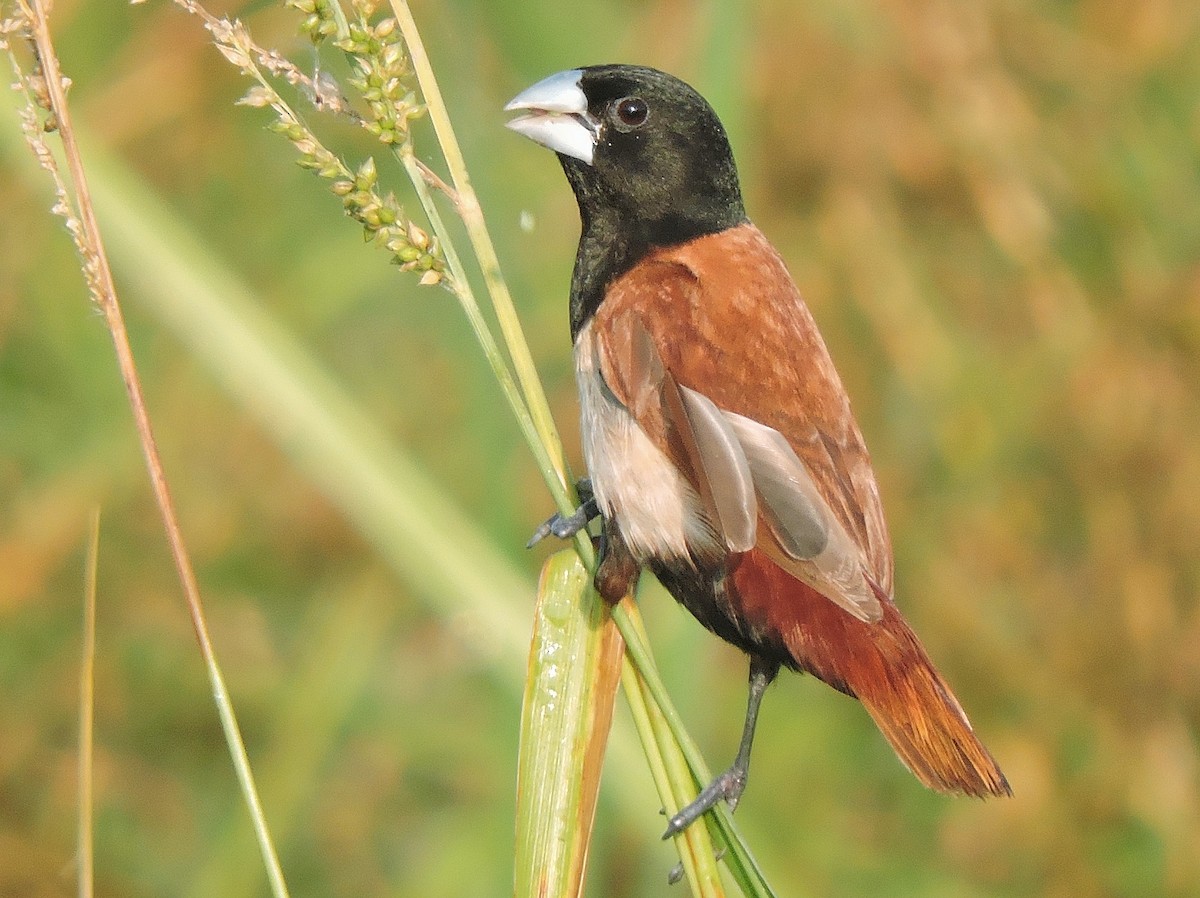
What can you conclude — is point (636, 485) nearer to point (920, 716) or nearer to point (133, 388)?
point (920, 716)

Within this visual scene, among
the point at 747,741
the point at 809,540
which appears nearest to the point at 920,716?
the point at 809,540

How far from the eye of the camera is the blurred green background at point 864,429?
280cm

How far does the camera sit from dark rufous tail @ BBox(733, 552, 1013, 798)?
167 centimetres

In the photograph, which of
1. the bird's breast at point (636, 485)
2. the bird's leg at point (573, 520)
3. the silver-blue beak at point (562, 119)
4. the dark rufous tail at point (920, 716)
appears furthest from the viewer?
the silver-blue beak at point (562, 119)

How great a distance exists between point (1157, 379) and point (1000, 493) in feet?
1.26

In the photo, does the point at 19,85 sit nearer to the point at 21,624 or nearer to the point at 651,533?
the point at 651,533

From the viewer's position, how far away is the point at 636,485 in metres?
1.94

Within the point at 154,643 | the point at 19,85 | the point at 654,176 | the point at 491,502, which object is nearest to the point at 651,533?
the point at 491,502

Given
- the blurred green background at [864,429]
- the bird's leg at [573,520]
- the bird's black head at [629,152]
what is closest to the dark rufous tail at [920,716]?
the bird's leg at [573,520]

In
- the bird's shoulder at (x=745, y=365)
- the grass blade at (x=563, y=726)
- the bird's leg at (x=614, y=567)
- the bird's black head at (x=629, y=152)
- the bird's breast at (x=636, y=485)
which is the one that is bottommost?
the grass blade at (x=563, y=726)

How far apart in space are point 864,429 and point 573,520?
1.92 m

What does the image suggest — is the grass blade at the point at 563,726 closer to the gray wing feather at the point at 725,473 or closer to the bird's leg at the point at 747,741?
the gray wing feather at the point at 725,473

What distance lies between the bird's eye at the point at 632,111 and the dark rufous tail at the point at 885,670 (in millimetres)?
834

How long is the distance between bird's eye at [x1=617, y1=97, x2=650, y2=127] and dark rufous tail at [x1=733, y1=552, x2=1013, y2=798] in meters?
0.83
